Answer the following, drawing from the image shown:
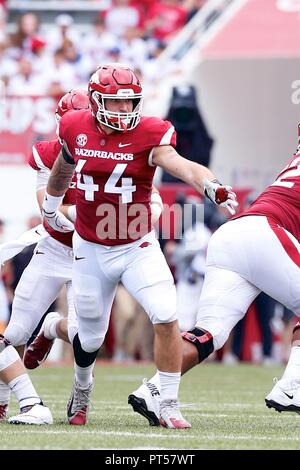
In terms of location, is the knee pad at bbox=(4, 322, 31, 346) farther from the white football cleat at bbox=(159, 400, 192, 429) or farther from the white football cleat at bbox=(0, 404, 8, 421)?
the white football cleat at bbox=(159, 400, 192, 429)

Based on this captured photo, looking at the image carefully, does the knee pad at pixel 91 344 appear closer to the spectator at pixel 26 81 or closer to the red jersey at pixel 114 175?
the red jersey at pixel 114 175

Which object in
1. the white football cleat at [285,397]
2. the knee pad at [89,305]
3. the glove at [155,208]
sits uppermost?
the glove at [155,208]

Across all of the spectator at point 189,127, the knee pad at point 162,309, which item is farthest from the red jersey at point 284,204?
the spectator at point 189,127

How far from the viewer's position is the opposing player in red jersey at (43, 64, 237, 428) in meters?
5.54

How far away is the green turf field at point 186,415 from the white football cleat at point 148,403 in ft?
0.18

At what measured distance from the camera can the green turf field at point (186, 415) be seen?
16.0 feet

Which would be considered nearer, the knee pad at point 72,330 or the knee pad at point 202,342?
the knee pad at point 202,342

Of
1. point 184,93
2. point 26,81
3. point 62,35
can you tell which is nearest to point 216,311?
point 184,93

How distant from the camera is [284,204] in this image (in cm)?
591

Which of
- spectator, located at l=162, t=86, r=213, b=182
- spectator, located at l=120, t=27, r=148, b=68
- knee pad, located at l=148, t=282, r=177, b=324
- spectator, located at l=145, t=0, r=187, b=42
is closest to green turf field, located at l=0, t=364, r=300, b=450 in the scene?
knee pad, located at l=148, t=282, r=177, b=324

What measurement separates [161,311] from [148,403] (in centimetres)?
54

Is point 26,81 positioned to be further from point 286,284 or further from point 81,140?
point 286,284

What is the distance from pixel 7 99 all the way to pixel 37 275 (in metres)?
6.76

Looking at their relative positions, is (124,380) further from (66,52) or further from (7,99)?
(66,52)
